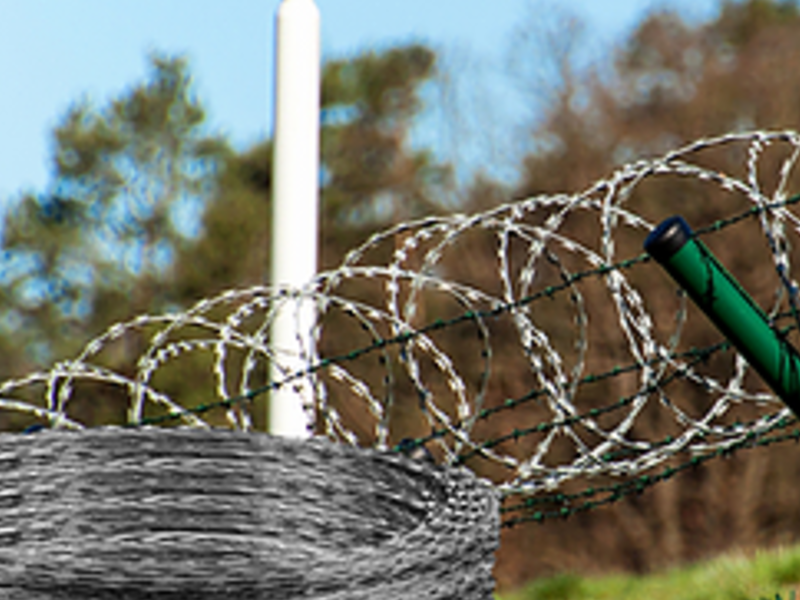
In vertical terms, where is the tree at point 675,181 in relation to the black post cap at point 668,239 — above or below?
above

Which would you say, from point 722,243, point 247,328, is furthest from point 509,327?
point 247,328

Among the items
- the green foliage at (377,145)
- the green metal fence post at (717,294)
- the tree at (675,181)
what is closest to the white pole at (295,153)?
the green metal fence post at (717,294)

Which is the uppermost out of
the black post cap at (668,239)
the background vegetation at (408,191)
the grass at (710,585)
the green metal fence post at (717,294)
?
the background vegetation at (408,191)

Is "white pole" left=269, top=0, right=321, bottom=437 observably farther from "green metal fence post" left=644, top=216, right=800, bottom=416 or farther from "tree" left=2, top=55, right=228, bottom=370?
Result: "tree" left=2, top=55, right=228, bottom=370

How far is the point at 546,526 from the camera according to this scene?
44.8 feet

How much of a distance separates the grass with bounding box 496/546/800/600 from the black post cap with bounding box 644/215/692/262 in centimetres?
454

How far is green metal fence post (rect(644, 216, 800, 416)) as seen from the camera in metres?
1.76

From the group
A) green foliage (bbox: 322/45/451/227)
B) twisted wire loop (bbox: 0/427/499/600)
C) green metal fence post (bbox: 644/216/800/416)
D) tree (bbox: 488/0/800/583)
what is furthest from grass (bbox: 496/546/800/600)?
green foliage (bbox: 322/45/451/227)

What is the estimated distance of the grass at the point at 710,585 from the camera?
6918mm

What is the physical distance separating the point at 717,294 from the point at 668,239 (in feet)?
0.37

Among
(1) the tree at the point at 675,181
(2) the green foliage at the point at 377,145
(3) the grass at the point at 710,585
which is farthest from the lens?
(2) the green foliage at the point at 377,145

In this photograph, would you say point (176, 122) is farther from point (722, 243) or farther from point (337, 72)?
point (722, 243)

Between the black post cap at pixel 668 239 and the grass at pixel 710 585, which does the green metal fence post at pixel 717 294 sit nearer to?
the black post cap at pixel 668 239

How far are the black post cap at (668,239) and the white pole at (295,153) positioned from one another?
11.0 ft
